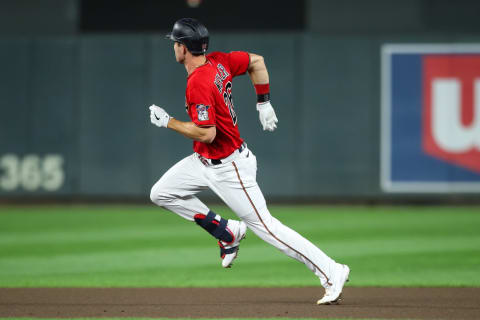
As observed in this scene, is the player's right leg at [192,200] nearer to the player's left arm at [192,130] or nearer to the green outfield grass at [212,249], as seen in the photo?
the player's left arm at [192,130]

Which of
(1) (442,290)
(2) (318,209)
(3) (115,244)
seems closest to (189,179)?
(1) (442,290)

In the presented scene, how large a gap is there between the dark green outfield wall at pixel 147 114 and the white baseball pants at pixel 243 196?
342 inches

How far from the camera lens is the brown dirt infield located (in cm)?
579

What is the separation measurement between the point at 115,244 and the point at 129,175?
16.0 ft

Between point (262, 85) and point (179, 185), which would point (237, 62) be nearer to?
point (262, 85)

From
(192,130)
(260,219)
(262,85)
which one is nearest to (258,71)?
(262,85)

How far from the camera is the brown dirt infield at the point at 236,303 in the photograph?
19.0 ft

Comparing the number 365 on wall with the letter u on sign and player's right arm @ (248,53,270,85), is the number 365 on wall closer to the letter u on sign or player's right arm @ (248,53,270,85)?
the letter u on sign

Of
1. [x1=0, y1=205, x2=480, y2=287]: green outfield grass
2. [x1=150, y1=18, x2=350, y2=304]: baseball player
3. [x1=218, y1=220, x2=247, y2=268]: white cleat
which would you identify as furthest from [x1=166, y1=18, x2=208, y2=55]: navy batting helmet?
[x1=0, y1=205, x2=480, y2=287]: green outfield grass

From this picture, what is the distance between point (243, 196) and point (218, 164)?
304 mm

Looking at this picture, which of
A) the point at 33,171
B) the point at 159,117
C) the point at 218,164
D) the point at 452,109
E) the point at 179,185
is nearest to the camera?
the point at 159,117

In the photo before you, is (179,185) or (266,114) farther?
(266,114)

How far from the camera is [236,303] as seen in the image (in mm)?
6352

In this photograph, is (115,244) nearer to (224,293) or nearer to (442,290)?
(224,293)
